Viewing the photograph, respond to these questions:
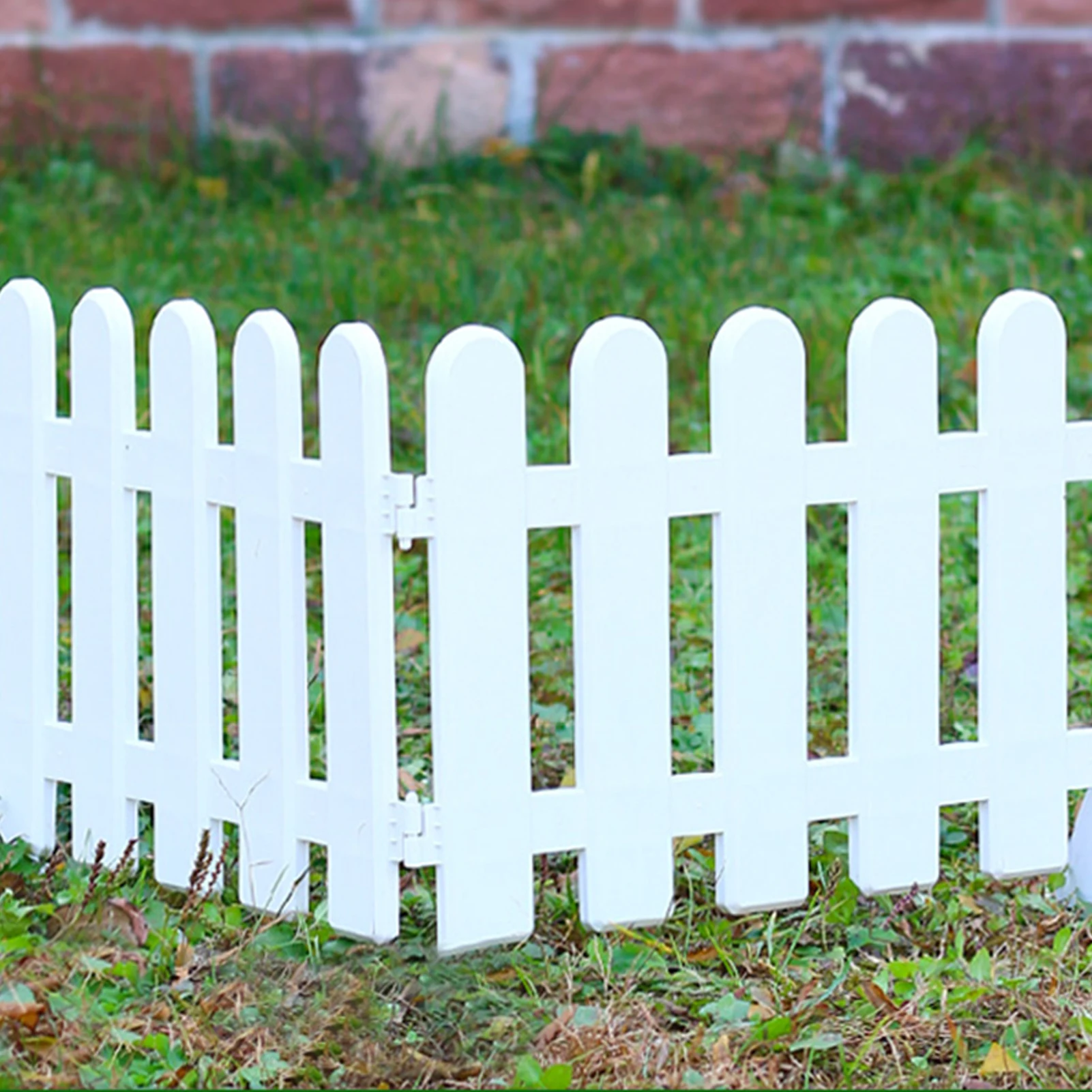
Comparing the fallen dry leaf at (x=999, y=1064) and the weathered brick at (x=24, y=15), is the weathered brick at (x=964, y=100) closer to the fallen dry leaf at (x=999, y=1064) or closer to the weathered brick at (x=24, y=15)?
the weathered brick at (x=24, y=15)

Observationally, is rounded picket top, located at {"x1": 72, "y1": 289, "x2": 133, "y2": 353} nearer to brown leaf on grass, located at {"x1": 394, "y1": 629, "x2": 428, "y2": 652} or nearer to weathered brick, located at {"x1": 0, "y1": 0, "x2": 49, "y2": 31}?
brown leaf on grass, located at {"x1": 394, "y1": 629, "x2": 428, "y2": 652}

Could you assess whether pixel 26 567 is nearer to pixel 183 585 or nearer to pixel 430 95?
pixel 183 585

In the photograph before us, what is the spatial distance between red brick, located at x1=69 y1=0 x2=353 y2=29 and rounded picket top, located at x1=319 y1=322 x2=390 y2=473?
15.6 ft

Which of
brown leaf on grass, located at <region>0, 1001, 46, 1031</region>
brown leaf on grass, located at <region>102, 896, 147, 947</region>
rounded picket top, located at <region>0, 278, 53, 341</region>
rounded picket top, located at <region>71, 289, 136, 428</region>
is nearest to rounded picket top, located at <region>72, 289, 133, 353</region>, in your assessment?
rounded picket top, located at <region>71, 289, 136, 428</region>

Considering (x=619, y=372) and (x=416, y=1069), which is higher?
(x=619, y=372)

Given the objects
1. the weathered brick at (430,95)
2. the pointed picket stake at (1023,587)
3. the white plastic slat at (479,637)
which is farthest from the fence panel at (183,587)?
the weathered brick at (430,95)

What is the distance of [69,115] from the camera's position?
6980mm

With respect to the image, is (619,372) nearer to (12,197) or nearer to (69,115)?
(12,197)

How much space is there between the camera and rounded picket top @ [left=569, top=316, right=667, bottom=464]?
2.53m

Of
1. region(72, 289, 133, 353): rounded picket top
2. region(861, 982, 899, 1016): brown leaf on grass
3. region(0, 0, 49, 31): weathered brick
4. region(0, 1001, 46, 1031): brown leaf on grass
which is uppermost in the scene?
region(0, 0, 49, 31): weathered brick

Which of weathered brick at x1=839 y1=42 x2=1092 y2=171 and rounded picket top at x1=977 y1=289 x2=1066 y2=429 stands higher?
weathered brick at x1=839 y1=42 x2=1092 y2=171

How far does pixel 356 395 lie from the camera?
2.46 meters

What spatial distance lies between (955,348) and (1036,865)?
269 centimetres

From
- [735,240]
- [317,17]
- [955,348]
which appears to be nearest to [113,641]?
[955,348]
